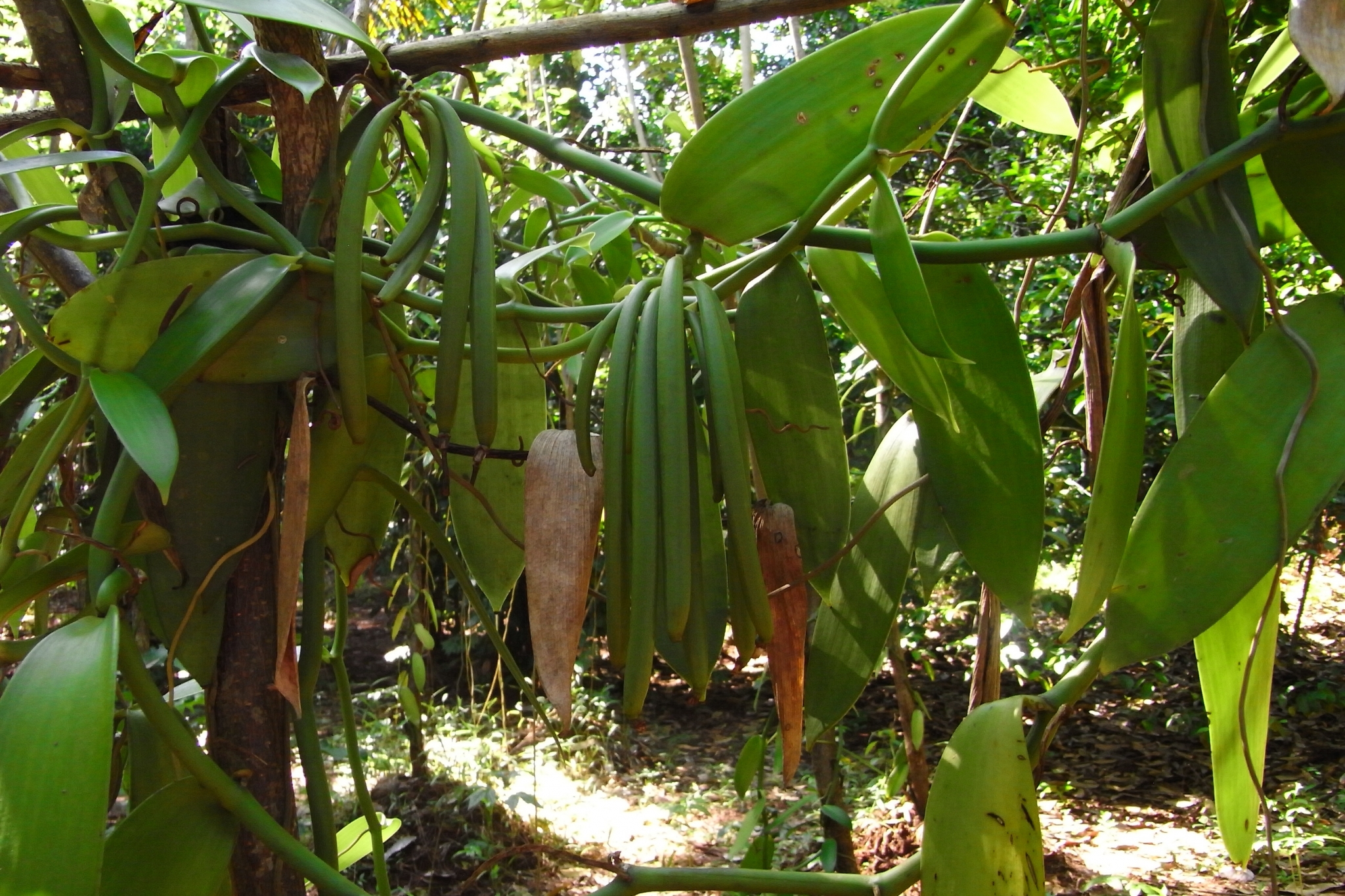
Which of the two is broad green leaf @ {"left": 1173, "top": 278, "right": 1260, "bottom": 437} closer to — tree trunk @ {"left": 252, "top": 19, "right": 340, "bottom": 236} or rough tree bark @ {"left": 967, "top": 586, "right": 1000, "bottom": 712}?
rough tree bark @ {"left": 967, "top": 586, "right": 1000, "bottom": 712}

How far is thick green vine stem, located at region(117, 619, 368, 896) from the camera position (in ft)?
1.01

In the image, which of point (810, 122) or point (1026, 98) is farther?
point (1026, 98)

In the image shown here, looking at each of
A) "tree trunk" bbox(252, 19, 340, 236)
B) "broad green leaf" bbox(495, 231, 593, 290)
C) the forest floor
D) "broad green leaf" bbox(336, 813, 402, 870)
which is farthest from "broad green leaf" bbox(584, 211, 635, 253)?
the forest floor

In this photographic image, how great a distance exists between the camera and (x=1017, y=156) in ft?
8.20

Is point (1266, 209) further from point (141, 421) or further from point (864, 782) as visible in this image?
point (864, 782)

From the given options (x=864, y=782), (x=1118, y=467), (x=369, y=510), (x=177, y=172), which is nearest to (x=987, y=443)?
(x=1118, y=467)

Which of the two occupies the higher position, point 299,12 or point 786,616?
point 299,12

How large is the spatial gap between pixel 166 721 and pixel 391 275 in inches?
6.4

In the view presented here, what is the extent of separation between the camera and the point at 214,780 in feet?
1.07

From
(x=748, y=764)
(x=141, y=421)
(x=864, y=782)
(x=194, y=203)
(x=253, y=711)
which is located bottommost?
(x=864, y=782)

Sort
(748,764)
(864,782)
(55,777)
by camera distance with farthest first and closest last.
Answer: (864,782) → (748,764) → (55,777)

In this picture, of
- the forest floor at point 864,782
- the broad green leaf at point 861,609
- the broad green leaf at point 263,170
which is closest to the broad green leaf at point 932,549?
the broad green leaf at point 861,609

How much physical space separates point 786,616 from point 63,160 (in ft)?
0.93

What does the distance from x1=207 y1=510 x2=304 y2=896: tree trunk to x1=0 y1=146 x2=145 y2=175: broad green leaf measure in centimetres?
14
